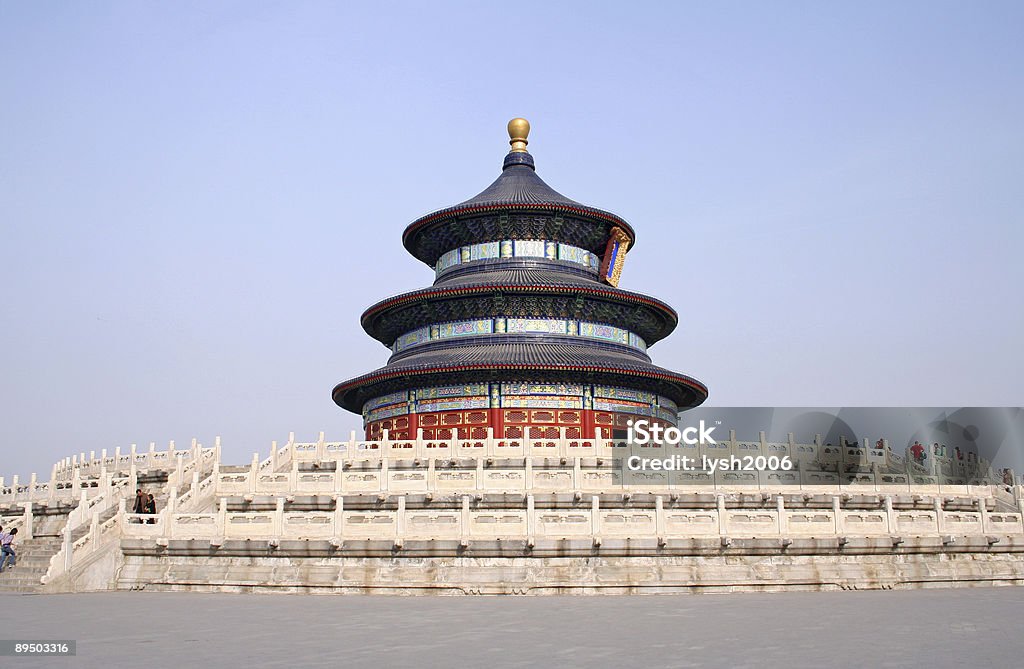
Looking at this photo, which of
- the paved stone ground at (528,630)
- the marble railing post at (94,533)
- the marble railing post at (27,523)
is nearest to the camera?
the paved stone ground at (528,630)

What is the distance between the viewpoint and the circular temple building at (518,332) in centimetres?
4231

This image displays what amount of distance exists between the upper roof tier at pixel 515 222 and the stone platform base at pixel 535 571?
30.4m

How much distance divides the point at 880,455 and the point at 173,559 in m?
22.9

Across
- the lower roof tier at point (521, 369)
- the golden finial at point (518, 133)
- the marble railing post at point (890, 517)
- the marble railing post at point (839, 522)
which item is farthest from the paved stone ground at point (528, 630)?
the golden finial at point (518, 133)

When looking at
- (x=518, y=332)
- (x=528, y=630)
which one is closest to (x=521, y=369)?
(x=518, y=332)

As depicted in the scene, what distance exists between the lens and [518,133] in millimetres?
56281

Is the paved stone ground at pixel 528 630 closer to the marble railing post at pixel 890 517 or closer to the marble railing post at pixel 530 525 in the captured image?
the marble railing post at pixel 530 525

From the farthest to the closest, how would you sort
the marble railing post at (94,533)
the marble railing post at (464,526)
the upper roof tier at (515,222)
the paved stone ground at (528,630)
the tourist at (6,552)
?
1. the upper roof tier at (515,222)
2. the tourist at (6,552)
3. the marble railing post at (94,533)
4. the marble railing post at (464,526)
5. the paved stone ground at (528,630)

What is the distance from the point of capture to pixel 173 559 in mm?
20547

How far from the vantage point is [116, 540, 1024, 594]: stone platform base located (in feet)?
62.7

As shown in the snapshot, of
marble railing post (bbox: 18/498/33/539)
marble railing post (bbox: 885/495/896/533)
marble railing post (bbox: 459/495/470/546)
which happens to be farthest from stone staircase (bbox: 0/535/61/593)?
marble railing post (bbox: 885/495/896/533)

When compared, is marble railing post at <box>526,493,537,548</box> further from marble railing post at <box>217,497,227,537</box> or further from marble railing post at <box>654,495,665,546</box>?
marble railing post at <box>217,497,227,537</box>

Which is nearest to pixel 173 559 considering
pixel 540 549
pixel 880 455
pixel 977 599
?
pixel 540 549

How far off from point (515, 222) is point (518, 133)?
9418mm
